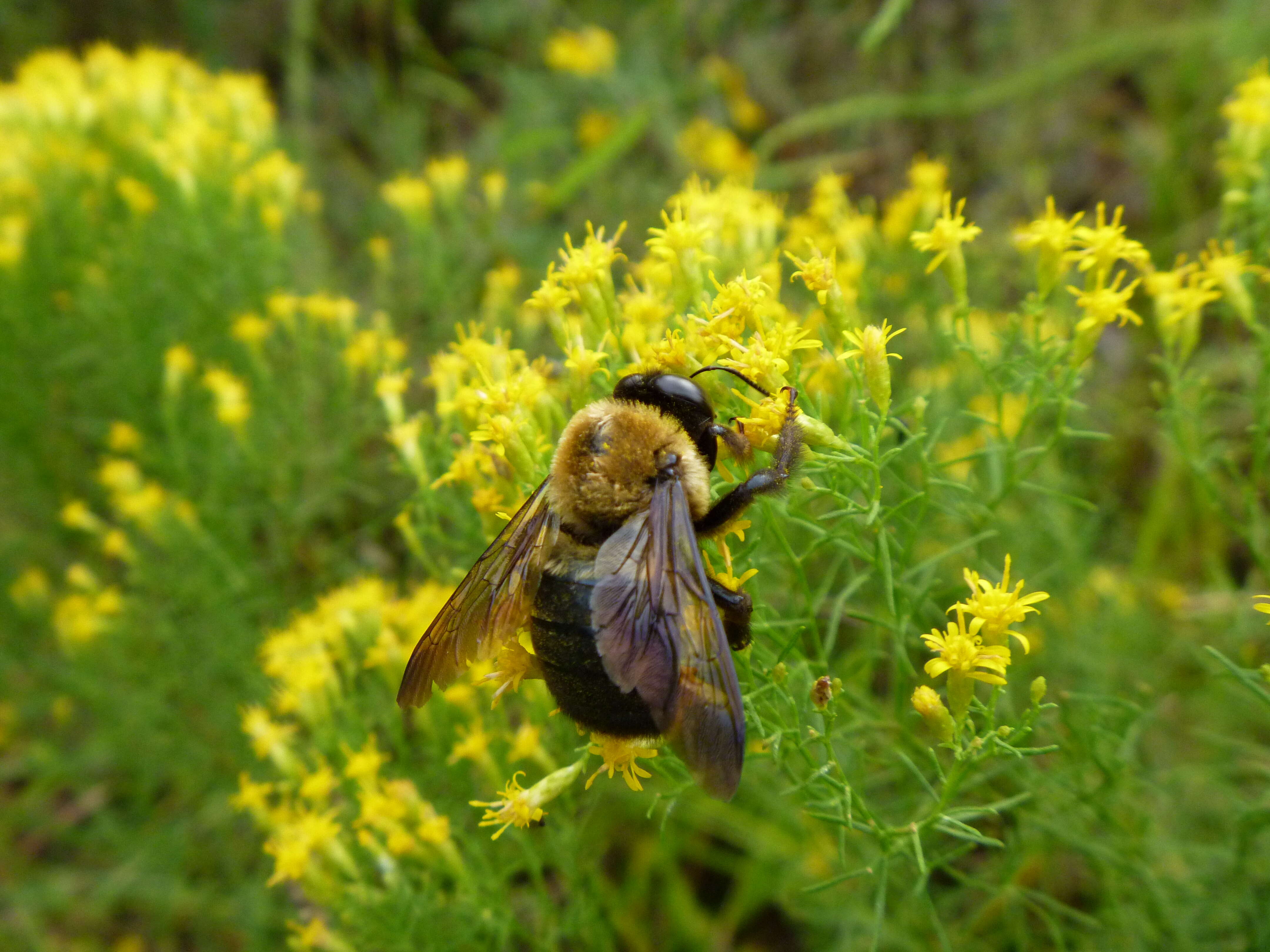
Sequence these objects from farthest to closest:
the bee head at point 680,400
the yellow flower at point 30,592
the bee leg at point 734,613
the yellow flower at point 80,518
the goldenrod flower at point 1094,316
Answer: the yellow flower at point 30,592, the yellow flower at point 80,518, the goldenrod flower at point 1094,316, the bee head at point 680,400, the bee leg at point 734,613

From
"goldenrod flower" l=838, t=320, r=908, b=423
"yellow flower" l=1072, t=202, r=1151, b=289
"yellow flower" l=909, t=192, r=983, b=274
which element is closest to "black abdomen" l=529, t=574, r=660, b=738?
"goldenrod flower" l=838, t=320, r=908, b=423

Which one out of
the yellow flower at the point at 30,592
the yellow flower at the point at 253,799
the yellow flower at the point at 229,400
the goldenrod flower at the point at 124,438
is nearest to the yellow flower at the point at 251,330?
the yellow flower at the point at 229,400

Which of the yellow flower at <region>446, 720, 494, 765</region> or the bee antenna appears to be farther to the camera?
the yellow flower at <region>446, 720, 494, 765</region>

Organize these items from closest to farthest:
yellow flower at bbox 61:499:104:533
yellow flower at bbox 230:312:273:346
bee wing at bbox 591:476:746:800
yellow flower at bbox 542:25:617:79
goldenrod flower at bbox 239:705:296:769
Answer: bee wing at bbox 591:476:746:800, goldenrod flower at bbox 239:705:296:769, yellow flower at bbox 230:312:273:346, yellow flower at bbox 61:499:104:533, yellow flower at bbox 542:25:617:79

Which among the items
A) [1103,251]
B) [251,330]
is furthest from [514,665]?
[251,330]

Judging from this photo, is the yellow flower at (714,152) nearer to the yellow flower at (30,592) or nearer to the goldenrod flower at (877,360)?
the goldenrod flower at (877,360)

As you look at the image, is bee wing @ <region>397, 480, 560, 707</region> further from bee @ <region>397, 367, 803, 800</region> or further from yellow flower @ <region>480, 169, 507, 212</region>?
yellow flower @ <region>480, 169, 507, 212</region>
